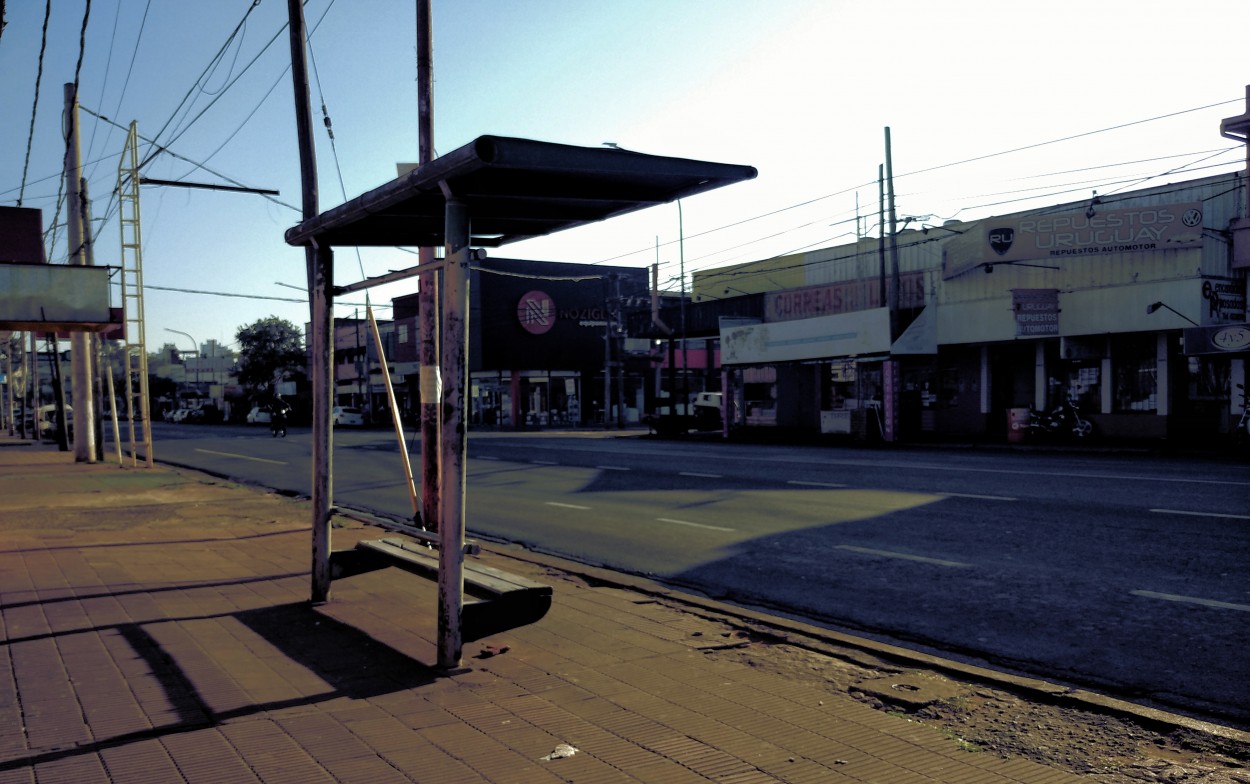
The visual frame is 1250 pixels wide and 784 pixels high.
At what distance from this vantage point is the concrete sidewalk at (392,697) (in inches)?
151

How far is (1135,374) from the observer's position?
2583cm

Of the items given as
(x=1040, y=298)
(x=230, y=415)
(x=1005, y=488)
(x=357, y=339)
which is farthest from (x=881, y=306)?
(x=230, y=415)

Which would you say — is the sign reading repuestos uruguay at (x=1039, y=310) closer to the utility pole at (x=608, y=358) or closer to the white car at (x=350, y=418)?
the utility pole at (x=608, y=358)

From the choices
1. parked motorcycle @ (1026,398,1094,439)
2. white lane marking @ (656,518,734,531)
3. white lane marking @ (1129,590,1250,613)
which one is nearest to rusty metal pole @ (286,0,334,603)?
white lane marking @ (656,518,734,531)

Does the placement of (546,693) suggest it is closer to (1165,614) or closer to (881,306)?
(1165,614)

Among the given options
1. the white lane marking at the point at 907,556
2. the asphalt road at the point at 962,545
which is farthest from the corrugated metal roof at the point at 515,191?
the white lane marking at the point at 907,556

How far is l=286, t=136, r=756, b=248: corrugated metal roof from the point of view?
466cm

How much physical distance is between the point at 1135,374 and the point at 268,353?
6864cm

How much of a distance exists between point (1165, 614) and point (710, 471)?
12.4 meters

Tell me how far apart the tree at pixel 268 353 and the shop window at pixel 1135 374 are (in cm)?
6785

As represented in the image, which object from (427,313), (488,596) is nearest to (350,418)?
(427,313)

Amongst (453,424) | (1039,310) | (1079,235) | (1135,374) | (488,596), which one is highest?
(1079,235)

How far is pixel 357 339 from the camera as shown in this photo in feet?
231

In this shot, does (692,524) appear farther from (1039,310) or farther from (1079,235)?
(1079,235)
